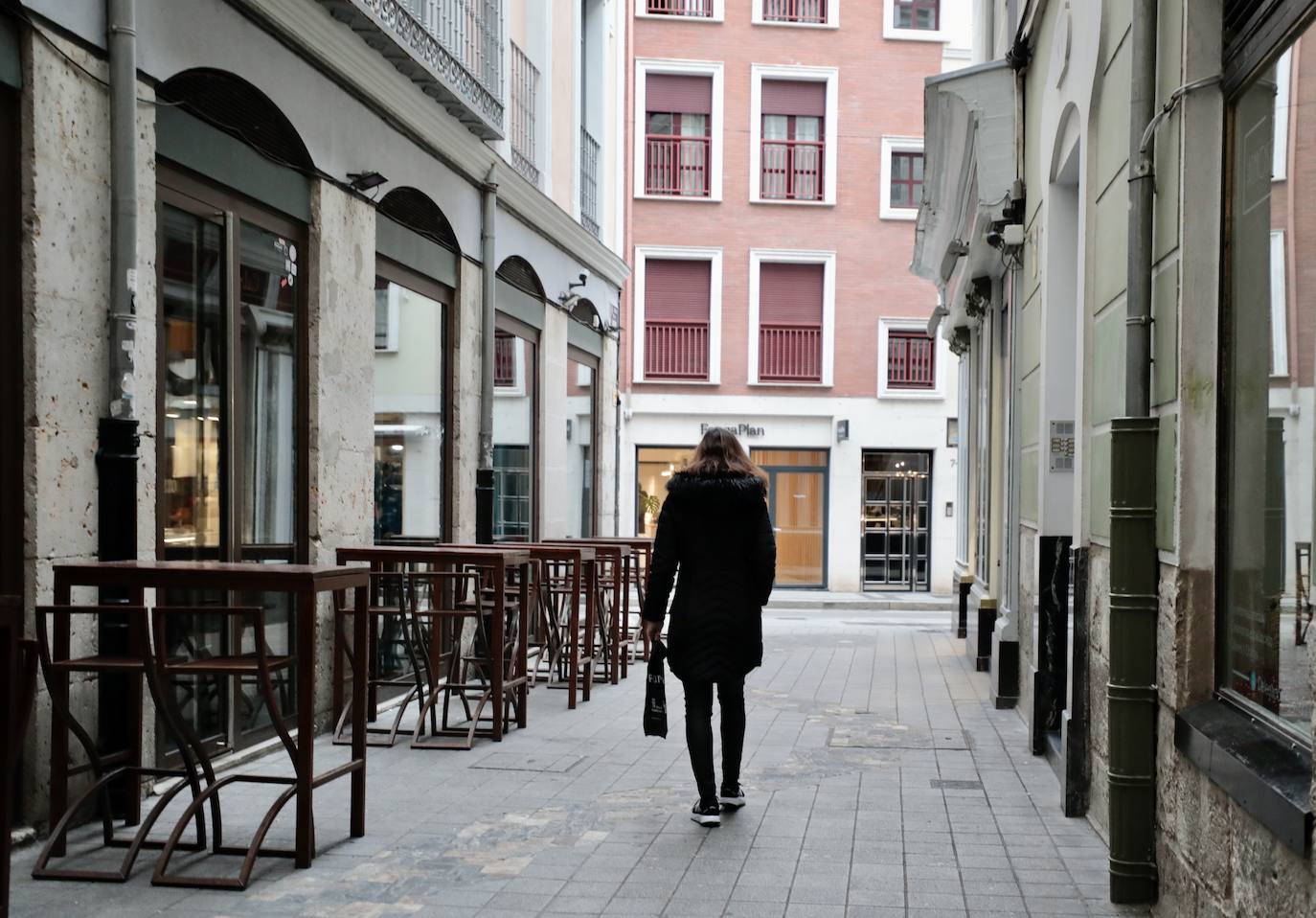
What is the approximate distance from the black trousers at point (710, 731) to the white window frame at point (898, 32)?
2347 cm

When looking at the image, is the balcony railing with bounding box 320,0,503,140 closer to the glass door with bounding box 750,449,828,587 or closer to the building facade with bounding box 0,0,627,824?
the building facade with bounding box 0,0,627,824

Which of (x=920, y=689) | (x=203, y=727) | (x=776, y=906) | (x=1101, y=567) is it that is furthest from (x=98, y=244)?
(x=920, y=689)

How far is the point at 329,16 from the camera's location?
28.6 ft

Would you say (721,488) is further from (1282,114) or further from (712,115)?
(712,115)

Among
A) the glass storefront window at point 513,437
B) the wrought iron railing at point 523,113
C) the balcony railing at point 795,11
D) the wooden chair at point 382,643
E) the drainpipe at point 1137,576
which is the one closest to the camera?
the drainpipe at point 1137,576

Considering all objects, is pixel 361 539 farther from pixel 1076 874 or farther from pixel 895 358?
pixel 895 358

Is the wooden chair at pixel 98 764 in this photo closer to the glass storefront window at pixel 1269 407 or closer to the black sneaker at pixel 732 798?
the black sneaker at pixel 732 798

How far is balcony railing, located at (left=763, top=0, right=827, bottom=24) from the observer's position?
90.9 feet

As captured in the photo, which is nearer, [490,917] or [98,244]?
[490,917]

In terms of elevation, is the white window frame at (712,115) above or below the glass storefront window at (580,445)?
above

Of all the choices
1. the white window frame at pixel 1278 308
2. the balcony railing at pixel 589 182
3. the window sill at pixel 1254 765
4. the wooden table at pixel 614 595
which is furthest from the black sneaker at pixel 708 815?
the balcony railing at pixel 589 182

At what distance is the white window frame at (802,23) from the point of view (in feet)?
90.4

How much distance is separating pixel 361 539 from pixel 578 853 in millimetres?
4107

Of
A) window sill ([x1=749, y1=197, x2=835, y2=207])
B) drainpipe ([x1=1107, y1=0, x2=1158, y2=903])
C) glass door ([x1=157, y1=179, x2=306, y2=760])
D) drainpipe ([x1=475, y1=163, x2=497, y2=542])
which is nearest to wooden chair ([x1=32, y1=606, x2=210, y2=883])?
glass door ([x1=157, y1=179, x2=306, y2=760])
